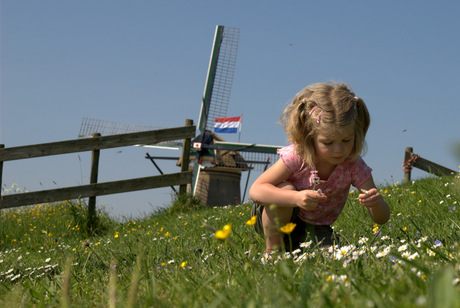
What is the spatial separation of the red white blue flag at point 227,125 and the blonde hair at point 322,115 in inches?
689

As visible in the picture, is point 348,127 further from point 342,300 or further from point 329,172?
point 342,300

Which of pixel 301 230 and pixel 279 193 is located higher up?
pixel 279 193

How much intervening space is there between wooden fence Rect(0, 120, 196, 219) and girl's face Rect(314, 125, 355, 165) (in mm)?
7074

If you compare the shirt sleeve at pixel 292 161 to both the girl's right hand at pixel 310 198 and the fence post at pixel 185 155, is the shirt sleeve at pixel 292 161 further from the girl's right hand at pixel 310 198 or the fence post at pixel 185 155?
the fence post at pixel 185 155

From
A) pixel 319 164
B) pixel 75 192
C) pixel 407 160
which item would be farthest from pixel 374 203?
pixel 407 160

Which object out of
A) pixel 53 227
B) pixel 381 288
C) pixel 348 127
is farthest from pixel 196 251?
pixel 53 227

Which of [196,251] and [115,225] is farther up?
[196,251]

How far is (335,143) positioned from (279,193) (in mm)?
437

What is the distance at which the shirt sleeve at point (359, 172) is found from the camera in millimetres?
3182

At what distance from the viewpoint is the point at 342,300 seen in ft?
4.16

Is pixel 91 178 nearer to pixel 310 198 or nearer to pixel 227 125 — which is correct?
pixel 310 198

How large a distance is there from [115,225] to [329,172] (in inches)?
266

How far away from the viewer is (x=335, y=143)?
2.89 meters

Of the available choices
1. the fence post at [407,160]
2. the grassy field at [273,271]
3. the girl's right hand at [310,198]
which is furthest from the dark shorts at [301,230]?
the fence post at [407,160]
